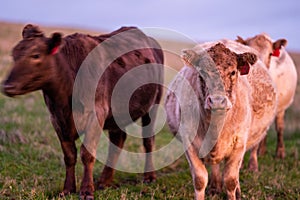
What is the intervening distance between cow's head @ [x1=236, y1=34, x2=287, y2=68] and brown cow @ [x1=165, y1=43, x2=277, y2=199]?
235 centimetres

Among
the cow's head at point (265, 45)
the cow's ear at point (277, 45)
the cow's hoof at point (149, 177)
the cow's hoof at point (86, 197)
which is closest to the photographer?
the cow's hoof at point (86, 197)

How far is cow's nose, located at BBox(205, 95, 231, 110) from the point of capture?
4230 mm

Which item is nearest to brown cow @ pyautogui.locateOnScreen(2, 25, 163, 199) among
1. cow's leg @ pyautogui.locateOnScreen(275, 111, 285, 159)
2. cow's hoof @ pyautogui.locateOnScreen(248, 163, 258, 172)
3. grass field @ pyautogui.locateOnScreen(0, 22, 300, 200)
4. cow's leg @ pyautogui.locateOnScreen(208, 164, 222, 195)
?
grass field @ pyautogui.locateOnScreen(0, 22, 300, 200)

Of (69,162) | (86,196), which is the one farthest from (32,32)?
(86,196)

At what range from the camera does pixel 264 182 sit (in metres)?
6.70

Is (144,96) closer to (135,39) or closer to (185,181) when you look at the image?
(135,39)

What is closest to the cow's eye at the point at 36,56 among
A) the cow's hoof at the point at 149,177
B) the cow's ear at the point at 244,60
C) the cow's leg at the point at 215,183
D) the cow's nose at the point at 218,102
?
the cow's nose at the point at 218,102

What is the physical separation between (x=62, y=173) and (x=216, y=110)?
345 centimetres

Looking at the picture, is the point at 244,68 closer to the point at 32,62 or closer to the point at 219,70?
the point at 219,70

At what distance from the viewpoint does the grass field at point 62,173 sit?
19.1 ft

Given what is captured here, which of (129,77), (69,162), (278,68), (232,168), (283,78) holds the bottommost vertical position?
(69,162)

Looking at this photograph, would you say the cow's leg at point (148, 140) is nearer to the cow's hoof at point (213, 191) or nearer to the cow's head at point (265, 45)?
the cow's hoof at point (213, 191)

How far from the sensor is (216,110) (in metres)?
4.38

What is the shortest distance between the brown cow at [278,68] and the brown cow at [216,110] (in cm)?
246
